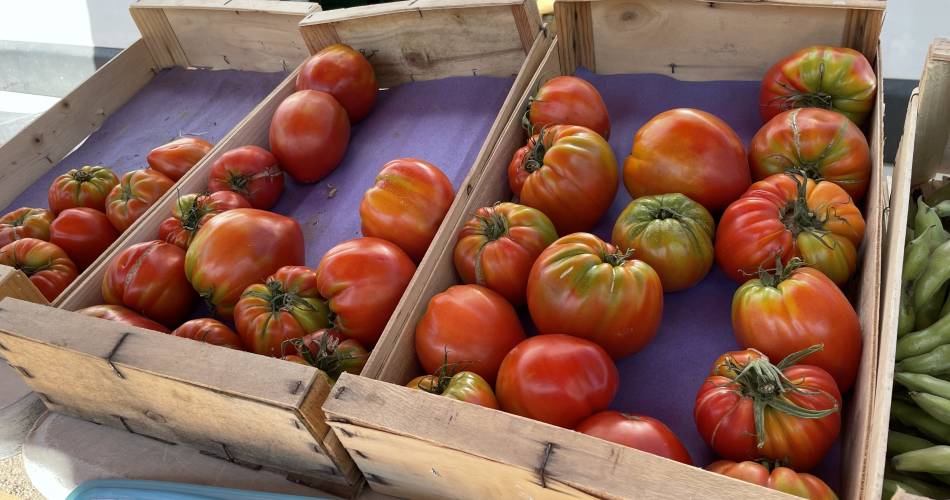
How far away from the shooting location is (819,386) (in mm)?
988

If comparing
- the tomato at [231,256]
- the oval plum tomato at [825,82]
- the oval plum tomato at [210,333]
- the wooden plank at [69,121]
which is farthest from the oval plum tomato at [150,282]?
the oval plum tomato at [825,82]

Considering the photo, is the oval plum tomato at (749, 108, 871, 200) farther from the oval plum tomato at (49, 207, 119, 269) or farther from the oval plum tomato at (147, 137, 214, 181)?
the oval plum tomato at (49, 207, 119, 269)

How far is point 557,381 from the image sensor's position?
3.52 feet

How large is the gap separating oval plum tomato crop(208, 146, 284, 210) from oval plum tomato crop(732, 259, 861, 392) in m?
1.17

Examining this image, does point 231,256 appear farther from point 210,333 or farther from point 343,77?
point 343,77

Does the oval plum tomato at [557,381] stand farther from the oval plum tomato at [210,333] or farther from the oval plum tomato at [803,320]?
the oval plum tomato at [210,333]

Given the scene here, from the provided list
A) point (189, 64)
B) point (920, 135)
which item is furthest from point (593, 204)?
point (189, 64)

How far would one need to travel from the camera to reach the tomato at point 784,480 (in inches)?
35.5

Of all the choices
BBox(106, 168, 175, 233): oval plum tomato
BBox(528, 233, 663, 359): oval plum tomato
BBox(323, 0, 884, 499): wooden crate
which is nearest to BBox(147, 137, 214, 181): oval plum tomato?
BBox(106, 168, 175, 233): oval plum tomato

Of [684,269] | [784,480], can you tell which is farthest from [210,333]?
[784,480]

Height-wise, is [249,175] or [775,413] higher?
[249,175]

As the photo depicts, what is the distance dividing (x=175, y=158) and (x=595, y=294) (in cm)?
126

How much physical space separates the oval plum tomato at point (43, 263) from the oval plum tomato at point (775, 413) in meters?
1.40

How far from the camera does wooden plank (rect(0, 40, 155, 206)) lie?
208cm
